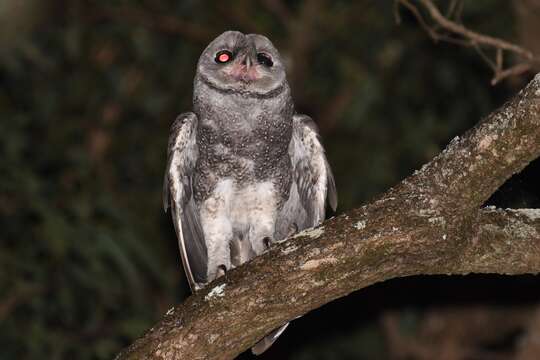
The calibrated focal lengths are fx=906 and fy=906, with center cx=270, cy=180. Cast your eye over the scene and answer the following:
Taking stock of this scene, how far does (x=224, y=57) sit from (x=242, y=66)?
0.42 feet

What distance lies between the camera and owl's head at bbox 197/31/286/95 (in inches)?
184

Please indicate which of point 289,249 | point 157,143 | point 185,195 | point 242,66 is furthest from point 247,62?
point 157,143

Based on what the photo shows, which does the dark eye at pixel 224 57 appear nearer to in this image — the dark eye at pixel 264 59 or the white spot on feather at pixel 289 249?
the dark eye at pixel 264 59

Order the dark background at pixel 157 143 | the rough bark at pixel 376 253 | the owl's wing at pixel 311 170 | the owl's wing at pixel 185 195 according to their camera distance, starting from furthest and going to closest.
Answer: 1. the dark background at pixel 157 143
2. the owl's wing at pixel 311 170
3. the owl's wing at pixel 185 195
4. the rough bark at pixel 376 253

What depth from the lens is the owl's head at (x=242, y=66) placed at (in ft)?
15.4

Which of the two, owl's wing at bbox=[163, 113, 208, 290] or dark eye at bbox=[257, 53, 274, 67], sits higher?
dark eye at bbox=[257, 53, 274, 67]

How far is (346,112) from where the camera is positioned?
7238 millimetres

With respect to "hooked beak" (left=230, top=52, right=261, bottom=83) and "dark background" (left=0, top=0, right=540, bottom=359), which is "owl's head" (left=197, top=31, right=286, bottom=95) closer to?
"hooked beak" (left=230, top=52, right=261, bottom=83)

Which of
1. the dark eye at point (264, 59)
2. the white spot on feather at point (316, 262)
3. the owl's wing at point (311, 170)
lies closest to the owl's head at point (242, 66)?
the dark eye at point (264, 59)

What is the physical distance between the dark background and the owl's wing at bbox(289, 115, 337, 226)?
169 centimetres

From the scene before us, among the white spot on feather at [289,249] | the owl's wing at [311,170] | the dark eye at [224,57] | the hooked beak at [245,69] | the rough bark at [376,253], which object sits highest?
the dark eye at [224,57]

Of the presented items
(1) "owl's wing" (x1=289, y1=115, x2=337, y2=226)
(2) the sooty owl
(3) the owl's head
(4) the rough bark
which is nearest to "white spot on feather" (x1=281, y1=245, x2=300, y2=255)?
(4) the rough bark

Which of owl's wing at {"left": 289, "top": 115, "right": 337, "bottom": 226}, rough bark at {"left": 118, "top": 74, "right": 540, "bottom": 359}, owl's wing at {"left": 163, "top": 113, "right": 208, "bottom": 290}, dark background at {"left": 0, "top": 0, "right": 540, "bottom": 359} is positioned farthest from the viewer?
dark background at {"left": 0, "top": 0, "right": 540, "bottom": 359}

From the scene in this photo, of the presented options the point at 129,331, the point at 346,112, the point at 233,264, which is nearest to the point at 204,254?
the point at 233,264
